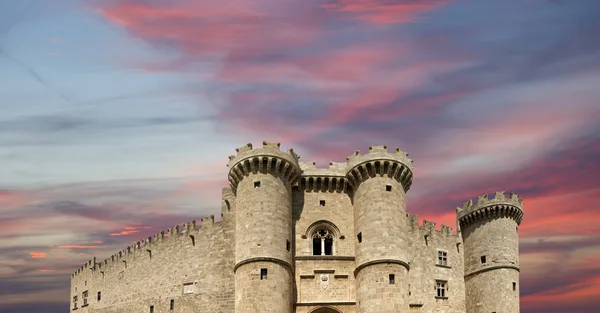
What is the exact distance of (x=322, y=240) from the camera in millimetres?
53156

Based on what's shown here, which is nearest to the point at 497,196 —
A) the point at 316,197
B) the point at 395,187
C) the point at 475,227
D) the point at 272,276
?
the point at 475,227

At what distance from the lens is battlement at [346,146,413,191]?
52.2 metres

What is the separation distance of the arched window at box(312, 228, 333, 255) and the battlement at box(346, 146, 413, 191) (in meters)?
3.96

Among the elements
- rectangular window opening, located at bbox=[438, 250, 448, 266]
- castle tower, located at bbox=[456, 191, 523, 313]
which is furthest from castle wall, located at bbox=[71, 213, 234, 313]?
castle tower, located at bbox=[456, 191, 523, 313]

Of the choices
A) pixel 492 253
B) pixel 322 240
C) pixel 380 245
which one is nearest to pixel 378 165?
pixel 380 245

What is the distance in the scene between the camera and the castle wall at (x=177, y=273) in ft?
178

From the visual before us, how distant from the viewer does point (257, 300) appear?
47969 millimetres

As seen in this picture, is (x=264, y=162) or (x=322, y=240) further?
(x=322, y=240)

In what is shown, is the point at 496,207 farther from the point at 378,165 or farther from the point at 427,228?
the point at 378,165

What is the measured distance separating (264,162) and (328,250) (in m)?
8.04

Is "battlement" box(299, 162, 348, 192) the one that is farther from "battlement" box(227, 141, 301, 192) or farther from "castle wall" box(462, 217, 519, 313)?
"castle wall" box(462, 217, 519, 313)

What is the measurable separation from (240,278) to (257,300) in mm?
2108

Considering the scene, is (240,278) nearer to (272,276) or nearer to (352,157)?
(272,276)

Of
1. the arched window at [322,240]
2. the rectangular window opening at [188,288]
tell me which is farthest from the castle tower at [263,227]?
the rectangular window opening at [188,288]
